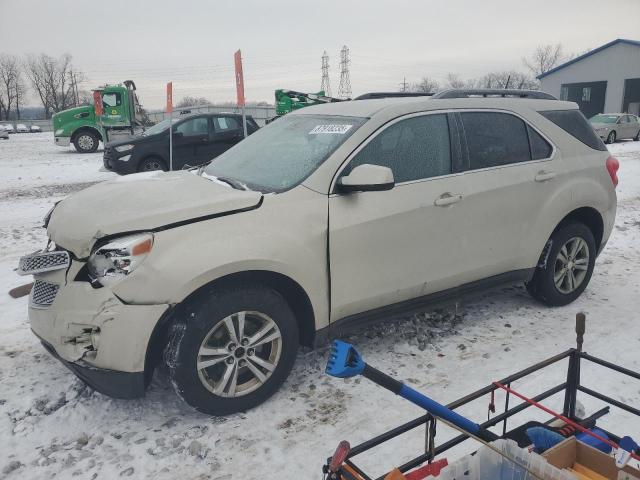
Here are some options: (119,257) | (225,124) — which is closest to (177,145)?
(225,124)

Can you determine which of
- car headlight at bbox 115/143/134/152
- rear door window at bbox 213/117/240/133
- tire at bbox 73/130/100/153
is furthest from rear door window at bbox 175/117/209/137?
tire at bbox 73/130/100/153

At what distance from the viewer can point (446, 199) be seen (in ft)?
12.1

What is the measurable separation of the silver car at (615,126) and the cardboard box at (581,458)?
23.3m

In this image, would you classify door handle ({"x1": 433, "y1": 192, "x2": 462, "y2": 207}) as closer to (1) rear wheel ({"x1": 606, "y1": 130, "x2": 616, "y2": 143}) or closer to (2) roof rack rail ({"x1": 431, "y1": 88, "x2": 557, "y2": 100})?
(2) roof rack rail ({"x1": 431, "y1": 88, "x2": 557, "y2": 100})

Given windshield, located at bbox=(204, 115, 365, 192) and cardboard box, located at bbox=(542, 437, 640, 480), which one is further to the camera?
windshield, located at bbox=(204, 115, 365, 192)

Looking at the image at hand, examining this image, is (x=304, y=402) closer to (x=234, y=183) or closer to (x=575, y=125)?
(x=234, y=183)

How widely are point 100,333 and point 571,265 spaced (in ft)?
12.5

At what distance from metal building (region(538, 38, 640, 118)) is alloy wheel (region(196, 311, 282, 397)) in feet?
138

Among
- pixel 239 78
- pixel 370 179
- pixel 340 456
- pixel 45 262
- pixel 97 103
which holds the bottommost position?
pixel 340 456

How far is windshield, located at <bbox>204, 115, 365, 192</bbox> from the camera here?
3.45m

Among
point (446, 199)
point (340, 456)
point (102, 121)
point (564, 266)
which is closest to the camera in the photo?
point (340, 456)

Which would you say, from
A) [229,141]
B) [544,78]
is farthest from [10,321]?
[544,78]

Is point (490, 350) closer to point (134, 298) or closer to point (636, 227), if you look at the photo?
point (134, 298)

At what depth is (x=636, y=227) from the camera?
745 cm
